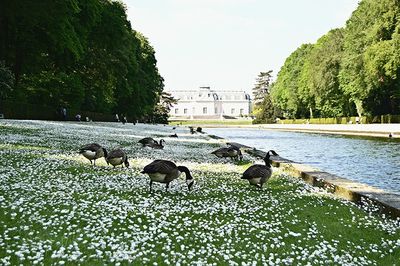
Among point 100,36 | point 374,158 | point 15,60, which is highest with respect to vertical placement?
point 100,36

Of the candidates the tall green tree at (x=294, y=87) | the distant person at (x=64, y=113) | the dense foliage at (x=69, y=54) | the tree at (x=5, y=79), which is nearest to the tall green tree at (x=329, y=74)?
the tall green tree at (x=294, y=87)

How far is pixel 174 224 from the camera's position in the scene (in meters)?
7.99

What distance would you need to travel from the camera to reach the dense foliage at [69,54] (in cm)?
3406

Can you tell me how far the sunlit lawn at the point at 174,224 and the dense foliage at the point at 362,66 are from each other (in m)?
51.8

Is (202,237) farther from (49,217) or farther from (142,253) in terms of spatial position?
(49,217)

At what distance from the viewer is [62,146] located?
19.6 meters

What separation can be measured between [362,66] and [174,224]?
63995mm

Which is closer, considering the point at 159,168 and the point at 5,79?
the point at 159,168

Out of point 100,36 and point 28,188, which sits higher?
point 100,36

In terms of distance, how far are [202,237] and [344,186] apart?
6565 mm

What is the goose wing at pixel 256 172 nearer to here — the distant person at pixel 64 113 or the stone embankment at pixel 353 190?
the stone embankment at pixel 353 190

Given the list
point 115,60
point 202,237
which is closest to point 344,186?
point 202,237

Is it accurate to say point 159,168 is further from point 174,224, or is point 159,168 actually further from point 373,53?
point 373,53

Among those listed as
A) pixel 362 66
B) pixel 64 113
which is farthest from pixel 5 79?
pixel 362 66
